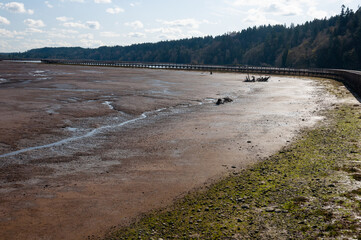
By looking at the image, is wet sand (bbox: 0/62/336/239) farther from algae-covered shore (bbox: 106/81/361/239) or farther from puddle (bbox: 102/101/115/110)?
algae-covered shore (bbox: 106/81/361/239)

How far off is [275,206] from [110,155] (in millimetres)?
8425

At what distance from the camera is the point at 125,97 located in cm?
3431

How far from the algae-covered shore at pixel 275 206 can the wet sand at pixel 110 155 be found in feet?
2.80

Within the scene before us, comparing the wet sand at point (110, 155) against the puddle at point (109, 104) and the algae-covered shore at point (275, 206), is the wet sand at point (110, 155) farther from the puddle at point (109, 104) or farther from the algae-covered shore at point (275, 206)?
the algae-covered shore at point (275, 206)

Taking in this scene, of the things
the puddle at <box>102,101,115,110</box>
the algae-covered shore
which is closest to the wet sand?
the puddle at <box>102,101,115,110</box>

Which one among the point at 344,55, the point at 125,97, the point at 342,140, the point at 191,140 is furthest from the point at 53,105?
the point at 344,55

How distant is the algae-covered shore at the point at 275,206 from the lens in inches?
296

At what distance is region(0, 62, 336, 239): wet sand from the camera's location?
900cm

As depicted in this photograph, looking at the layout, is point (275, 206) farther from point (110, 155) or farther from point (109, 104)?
point (109, 104)

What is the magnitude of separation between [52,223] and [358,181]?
969cm

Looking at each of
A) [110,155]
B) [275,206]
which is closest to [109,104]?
[110,155]

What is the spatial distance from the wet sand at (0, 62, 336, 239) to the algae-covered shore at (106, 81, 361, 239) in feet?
2.80

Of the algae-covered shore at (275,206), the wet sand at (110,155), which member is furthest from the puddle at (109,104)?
the algae-covered shore at (275,206)

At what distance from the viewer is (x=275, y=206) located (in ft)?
28.5
